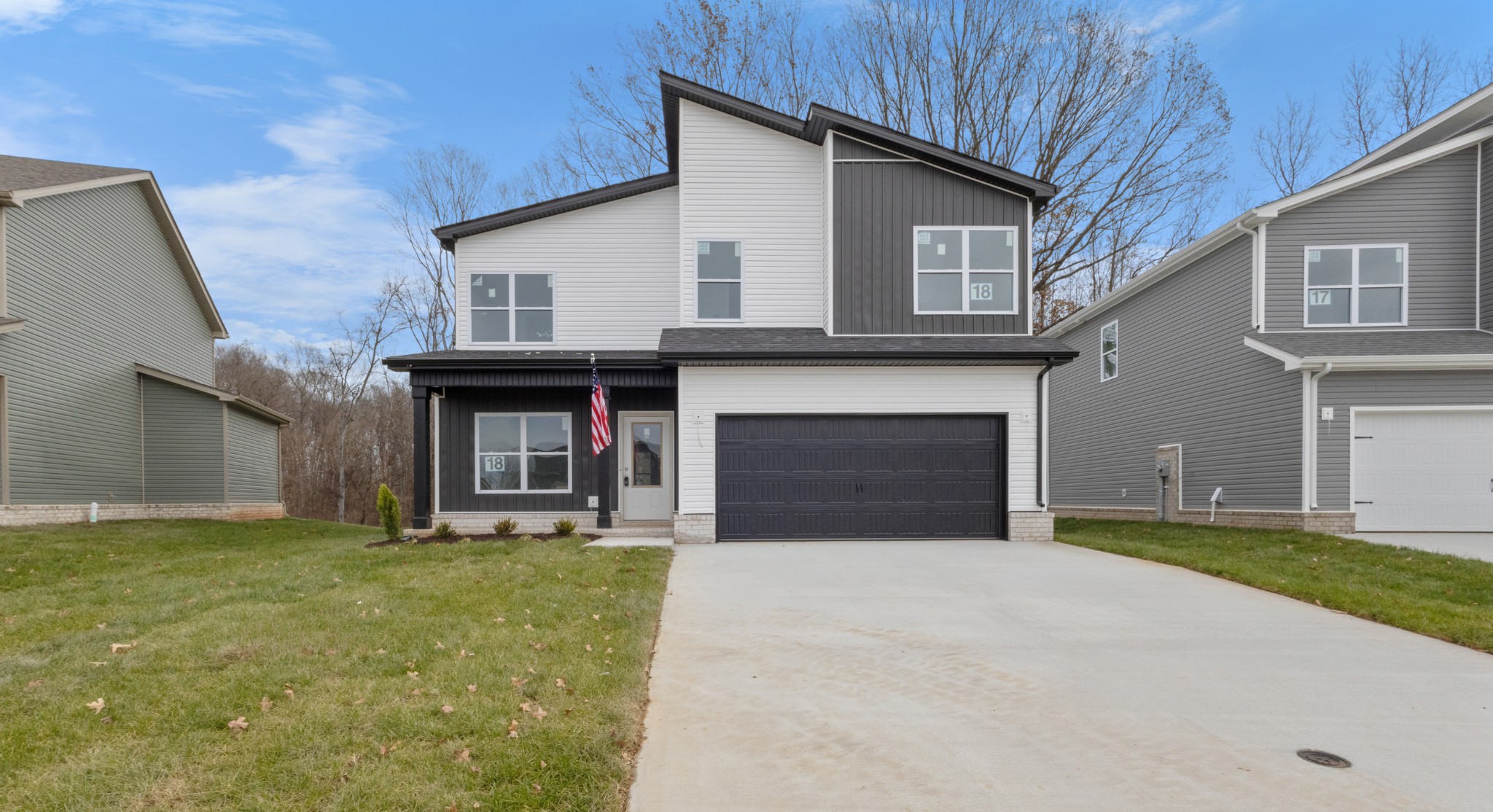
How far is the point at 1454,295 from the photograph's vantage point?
1516 cm

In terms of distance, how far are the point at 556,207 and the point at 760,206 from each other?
3.97m

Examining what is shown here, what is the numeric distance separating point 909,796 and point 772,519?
9870 mm

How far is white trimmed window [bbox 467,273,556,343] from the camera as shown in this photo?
16203 millimetres

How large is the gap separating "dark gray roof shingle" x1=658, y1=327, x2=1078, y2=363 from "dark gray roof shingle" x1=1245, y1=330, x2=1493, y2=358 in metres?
4.12

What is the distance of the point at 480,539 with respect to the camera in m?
13.5

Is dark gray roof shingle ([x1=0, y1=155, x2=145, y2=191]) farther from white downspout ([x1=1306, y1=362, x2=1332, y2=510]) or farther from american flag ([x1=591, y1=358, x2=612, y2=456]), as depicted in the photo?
white downspout ([x1=1306, y1=362, x2=1332, y2=510])

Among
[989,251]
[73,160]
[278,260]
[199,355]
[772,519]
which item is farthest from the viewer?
[278,260]

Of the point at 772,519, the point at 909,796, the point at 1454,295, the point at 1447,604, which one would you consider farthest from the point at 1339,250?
the point at 909,796

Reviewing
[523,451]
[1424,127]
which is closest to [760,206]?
[523,451]

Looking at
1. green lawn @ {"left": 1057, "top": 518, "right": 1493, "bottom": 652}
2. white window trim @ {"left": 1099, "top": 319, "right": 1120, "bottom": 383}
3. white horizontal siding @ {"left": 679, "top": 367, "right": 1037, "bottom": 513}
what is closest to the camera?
green lawn @ {"left": 1057, "top": 518, "right": 1493, "bottom": 652}

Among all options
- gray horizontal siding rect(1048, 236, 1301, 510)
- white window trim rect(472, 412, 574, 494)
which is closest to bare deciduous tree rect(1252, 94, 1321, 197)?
gray horizontal siding rect(1048, 236, 1301, 510)

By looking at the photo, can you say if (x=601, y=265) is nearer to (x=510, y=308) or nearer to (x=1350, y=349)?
(x=510, y=308)

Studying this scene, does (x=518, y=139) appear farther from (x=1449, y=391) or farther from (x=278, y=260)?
(x=1449, y=391)

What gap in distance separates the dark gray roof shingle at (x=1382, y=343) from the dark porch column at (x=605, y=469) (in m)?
11.5
